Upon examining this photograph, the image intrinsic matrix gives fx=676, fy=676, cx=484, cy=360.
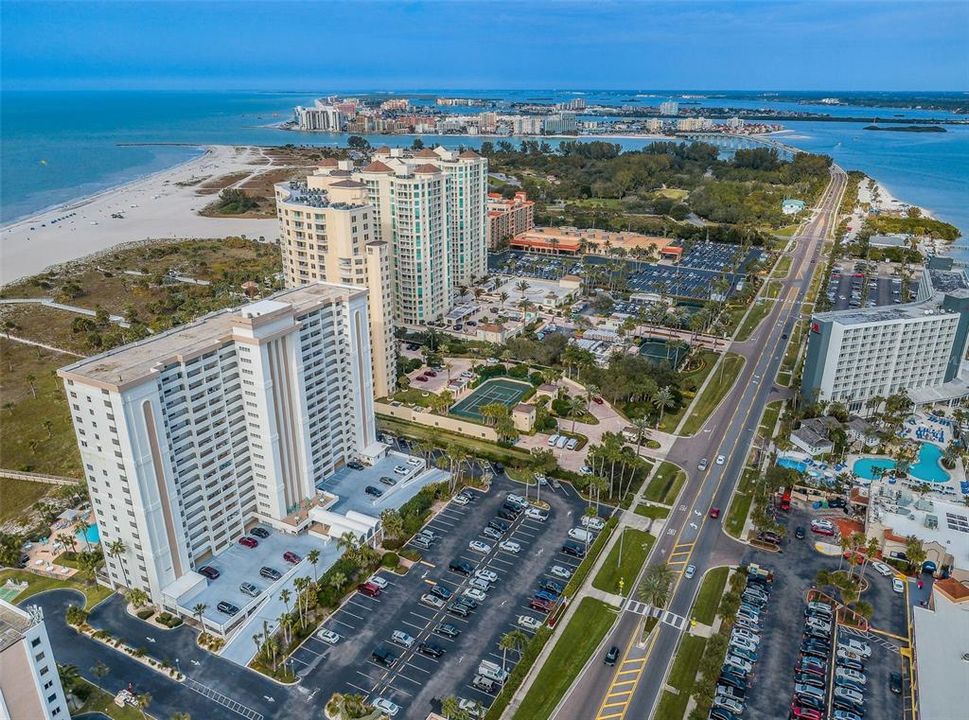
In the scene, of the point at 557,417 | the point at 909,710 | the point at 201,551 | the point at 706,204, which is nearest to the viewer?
the point at 909,710

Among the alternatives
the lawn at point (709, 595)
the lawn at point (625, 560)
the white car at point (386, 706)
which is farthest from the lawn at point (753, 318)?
the white car at point (386, 706)

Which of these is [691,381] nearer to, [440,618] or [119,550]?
[440,618]

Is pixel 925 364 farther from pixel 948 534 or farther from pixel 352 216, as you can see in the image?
pixel 352 216

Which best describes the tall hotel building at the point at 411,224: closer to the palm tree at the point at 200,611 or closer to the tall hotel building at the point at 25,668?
the palm tree at the point at 200,611

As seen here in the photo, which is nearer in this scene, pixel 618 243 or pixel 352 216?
pixel 352 216

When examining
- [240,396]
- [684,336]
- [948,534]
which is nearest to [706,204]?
[684,336]
